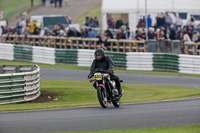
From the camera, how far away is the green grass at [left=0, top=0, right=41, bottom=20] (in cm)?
5658

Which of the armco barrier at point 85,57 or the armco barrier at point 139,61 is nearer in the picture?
the armco barrier at point 139,61

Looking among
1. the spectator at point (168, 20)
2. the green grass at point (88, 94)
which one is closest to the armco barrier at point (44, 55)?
the spectator at point (168, 20)

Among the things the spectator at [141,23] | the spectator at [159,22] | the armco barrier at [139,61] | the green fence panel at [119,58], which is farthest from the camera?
the spectator at [141,23]

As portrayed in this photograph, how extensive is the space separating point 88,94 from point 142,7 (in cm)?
1577

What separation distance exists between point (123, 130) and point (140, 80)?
12.1 meters

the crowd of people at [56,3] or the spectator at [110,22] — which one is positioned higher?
the crowd of people at [56,3]

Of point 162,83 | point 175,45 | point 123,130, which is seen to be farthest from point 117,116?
point 175,45

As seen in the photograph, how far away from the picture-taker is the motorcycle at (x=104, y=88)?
14719 mm

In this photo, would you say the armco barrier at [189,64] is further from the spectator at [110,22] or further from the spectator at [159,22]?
the spectator at [110,22]

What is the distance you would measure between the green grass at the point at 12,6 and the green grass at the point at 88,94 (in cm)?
3508

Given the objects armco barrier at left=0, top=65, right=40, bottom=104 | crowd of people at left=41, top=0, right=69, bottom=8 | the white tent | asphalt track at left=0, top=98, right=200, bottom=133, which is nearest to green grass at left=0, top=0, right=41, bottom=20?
crowd of people at left=41, top=0, right=69, bottom=8

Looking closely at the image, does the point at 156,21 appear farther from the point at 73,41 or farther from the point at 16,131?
the point at 16,131

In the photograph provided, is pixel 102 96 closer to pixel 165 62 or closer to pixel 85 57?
pixel 165 62

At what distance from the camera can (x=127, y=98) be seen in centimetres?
1828
